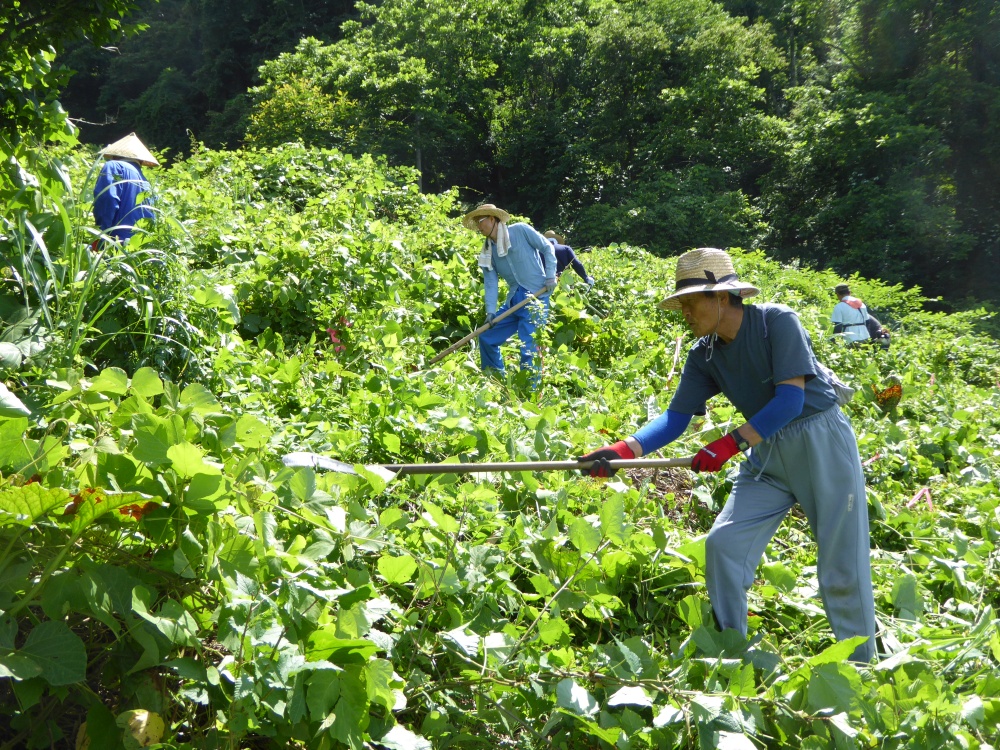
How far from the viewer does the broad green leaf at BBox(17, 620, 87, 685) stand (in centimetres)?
184

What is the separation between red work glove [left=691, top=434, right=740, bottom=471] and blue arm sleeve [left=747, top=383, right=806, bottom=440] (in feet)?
0.55

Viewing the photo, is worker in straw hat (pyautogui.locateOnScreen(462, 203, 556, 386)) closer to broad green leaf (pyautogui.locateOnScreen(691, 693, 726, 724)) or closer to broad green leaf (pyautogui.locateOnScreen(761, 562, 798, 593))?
broad green leaf (pyautogui.locateOnScreen(761, 562, 798, 593))

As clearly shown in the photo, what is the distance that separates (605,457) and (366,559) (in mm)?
1043

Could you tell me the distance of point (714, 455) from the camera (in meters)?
3.29

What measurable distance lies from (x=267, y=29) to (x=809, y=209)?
20.0m

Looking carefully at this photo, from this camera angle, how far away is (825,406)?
3234 mm

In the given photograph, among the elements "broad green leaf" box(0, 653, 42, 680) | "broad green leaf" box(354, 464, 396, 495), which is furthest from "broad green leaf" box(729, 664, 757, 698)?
"broad green leaf" box(0, 653, 42, 680)

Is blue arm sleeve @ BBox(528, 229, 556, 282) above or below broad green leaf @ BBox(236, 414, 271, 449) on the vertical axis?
below

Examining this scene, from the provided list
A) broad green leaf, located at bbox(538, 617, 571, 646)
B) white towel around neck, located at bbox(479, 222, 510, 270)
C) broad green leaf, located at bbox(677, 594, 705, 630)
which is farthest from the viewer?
white towel around neck, located at bbox(479, 222, 510, 270)

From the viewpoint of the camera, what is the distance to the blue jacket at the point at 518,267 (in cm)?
705

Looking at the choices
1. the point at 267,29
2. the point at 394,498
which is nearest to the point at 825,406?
the point at 394,498

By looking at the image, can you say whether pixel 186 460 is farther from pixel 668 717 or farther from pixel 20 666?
pixel 668 717

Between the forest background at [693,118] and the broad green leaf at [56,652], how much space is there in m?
21.5

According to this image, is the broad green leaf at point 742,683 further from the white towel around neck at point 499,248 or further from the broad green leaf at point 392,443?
the white towel around neck at point 499,248
